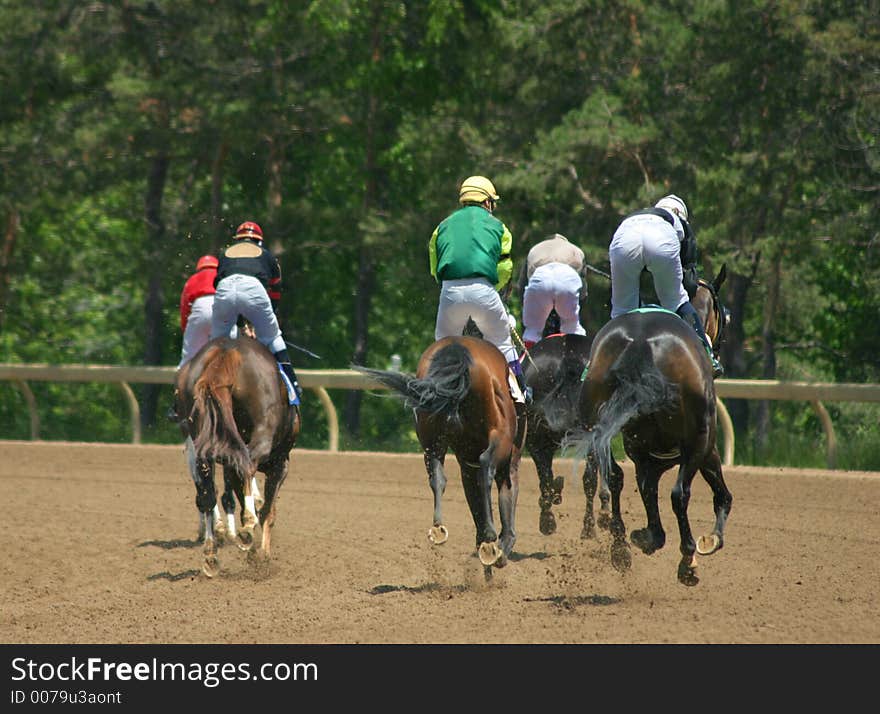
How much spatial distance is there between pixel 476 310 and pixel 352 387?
10283 mm

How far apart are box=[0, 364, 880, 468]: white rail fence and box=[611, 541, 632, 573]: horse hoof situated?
3736mm

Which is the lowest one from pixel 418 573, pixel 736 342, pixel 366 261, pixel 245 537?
pixel 418 573

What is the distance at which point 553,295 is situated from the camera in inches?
511

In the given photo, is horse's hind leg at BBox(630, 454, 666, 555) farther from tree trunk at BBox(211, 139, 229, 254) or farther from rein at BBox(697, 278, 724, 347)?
tree trunk at BBox(211, 139, 229, 254)

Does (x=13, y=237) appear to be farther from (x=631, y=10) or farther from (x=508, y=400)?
(x=508, y=400)

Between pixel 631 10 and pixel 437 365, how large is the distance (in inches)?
721

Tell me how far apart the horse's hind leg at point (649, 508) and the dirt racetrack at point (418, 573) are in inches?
13.4

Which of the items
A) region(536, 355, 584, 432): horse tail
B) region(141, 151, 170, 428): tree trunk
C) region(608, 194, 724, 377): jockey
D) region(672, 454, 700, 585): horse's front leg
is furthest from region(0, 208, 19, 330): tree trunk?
region(672, 454, 700, 585): horse's front leg

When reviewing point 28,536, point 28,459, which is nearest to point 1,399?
point 28,459

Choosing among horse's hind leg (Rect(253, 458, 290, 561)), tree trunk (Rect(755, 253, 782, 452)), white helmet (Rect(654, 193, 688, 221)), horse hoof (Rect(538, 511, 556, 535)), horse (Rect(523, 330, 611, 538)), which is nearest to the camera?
white helmet (Rect(654, 193, 688, 221))

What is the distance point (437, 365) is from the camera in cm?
1020

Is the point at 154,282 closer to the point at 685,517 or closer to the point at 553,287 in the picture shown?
the point at 553,287

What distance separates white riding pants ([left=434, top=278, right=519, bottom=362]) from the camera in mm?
10688

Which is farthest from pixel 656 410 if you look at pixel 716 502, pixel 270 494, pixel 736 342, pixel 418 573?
pixel 736 342
